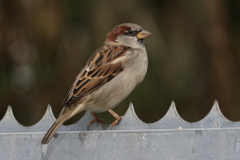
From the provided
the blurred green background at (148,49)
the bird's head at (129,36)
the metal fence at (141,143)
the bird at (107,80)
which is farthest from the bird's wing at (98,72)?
the blurred green background at (148,49)

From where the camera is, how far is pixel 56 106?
16.2ft

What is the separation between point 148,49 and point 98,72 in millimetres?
2006

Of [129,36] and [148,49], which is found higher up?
[129,36]

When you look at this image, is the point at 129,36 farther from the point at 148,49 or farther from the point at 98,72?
the point at 148,49

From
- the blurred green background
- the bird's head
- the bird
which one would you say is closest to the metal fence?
the bird

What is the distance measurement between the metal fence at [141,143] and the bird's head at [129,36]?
3.79 ft

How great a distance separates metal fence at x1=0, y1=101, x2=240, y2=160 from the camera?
1.39 m

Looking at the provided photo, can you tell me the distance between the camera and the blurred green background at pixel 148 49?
15.7ft

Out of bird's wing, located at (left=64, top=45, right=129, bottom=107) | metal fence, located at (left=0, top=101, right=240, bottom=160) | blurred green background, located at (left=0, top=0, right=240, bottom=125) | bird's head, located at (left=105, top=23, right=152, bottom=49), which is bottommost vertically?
blurred green background, located at (left=0, top=0, right=240, bottom=125)

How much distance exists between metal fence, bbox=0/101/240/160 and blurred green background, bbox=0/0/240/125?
2768mm

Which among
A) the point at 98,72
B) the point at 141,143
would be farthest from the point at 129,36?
the point at 141,143

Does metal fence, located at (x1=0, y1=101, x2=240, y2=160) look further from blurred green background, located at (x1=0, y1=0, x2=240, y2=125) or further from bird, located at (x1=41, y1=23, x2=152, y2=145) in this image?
blurred green background, located at (x1=0, y1=0, x2=240, y2=125)

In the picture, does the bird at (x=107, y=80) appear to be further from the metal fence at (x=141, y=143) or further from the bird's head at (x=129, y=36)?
the metal fence at (x=141, y=143)

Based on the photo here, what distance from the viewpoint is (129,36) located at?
126 inches
